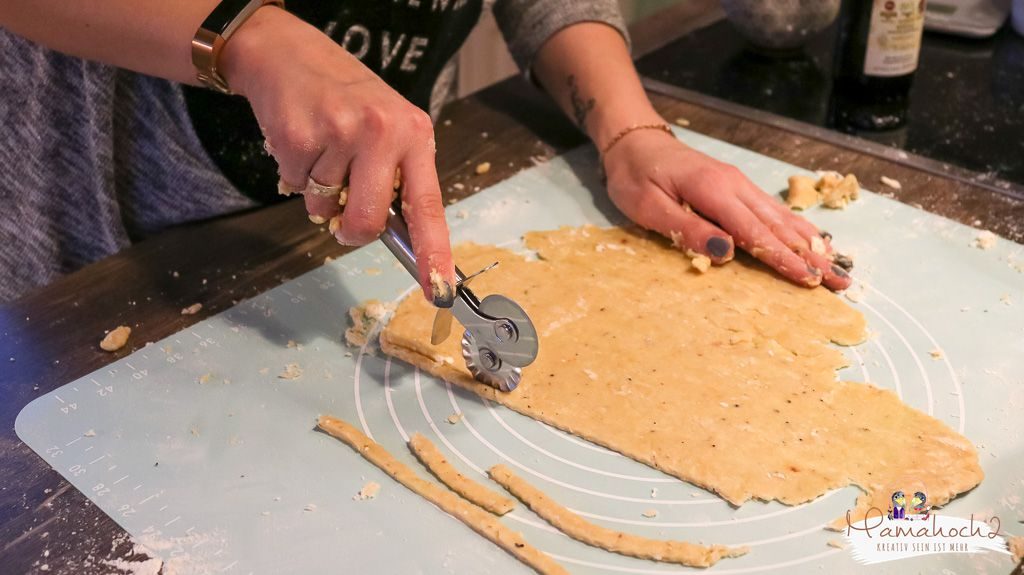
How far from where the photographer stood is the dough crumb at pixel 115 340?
3.19 ft

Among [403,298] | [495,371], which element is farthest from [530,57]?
[495,371]

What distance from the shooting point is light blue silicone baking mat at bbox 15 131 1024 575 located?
2.49 feet

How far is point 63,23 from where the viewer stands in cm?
85

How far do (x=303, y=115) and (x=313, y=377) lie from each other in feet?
0.97

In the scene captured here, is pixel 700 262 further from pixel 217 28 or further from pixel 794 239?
pixel 217 28

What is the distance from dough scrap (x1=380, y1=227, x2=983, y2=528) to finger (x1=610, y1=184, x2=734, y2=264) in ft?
0.08

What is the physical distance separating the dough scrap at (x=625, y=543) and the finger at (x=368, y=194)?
289mm

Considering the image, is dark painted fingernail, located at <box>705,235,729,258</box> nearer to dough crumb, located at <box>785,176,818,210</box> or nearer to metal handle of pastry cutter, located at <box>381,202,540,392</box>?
dough crumb, located at <box>785,176,818,210</box>

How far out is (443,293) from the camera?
827 mm

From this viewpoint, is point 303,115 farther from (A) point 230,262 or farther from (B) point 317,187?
(A) point 230,262

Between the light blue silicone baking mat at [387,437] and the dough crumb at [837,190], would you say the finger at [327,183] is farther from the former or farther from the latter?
the dough crumb at [837,190]

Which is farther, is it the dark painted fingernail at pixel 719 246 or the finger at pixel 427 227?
the dark painted fingernail at pixel 719 246
